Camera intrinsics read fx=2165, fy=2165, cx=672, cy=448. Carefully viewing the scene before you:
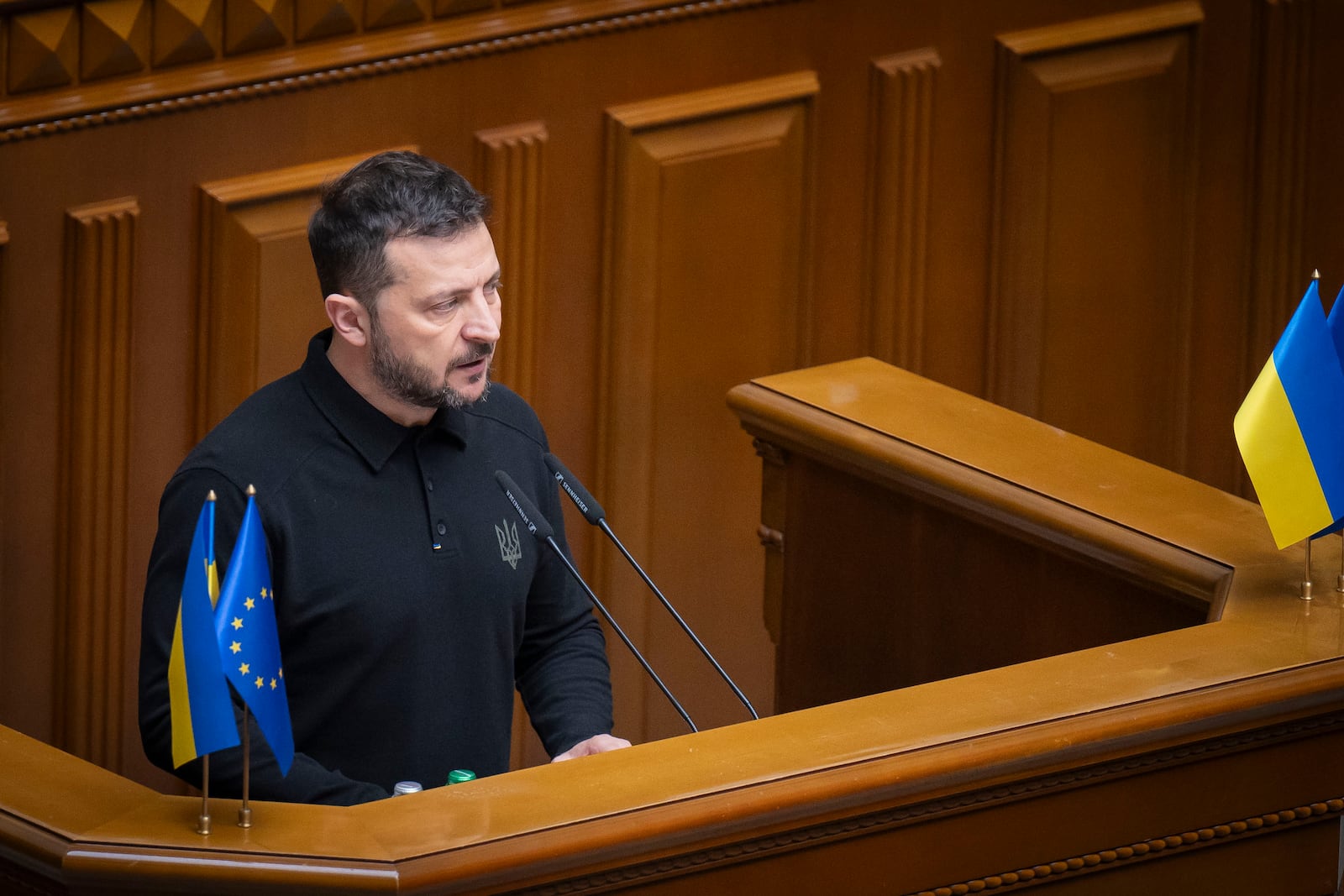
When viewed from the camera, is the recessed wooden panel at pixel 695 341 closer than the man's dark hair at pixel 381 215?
No

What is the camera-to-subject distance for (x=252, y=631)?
1.98 metres

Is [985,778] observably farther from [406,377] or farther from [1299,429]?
[406,377]

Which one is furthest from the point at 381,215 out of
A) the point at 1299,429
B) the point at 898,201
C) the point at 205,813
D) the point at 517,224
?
the point at 898,201

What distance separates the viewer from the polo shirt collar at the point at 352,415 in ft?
8.13

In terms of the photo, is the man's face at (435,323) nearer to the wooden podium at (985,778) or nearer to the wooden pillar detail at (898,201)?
the wooden podium at (985,778)

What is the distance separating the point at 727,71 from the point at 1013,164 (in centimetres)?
64

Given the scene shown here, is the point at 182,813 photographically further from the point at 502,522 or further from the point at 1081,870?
the point at 1081,870

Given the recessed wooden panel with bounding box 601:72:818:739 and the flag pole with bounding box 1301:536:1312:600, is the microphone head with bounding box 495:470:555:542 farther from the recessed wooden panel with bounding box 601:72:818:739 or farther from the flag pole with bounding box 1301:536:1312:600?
the recessed wooden panel with bounding box 601:72:818:739

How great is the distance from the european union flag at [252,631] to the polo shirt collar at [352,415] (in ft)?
1.53

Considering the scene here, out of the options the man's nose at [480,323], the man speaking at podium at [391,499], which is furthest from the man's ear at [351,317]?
the man's nose at [480,323]

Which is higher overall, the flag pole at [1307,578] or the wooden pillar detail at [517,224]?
the wooden pillar detail at [517,224]

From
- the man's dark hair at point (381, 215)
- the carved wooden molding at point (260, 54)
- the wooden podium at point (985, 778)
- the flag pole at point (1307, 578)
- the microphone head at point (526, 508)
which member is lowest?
the wooden podium at point (985, 778)

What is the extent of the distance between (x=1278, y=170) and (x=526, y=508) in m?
2.56

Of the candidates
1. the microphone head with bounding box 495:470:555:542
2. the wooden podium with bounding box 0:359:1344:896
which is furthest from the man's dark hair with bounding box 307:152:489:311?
the wooden podium with bounding box 0:359:1344:896
